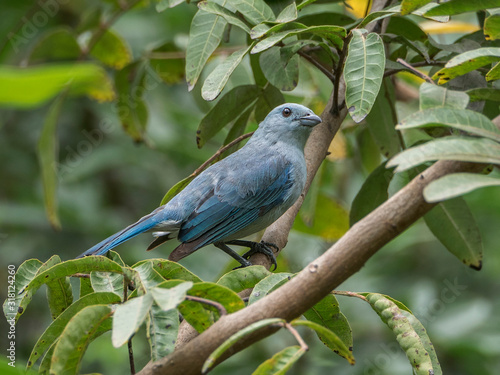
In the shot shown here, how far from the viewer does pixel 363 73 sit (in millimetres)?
2266

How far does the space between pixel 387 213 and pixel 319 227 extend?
104 inches

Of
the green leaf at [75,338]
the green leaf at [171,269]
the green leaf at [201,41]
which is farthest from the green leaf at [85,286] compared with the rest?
the green leaf at [201,41]

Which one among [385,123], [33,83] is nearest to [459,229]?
[385,123]

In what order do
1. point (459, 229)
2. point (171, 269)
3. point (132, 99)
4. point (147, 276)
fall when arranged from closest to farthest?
point (147, 276), point (171, 269), point (459, 229), point (132, 99)

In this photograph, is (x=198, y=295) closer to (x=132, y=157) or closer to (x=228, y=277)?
Result: (x=228, y=277)

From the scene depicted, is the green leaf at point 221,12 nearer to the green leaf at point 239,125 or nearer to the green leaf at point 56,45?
the green leaf at point 239,125

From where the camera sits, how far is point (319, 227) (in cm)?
427

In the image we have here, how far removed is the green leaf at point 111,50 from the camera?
4266 millimetres

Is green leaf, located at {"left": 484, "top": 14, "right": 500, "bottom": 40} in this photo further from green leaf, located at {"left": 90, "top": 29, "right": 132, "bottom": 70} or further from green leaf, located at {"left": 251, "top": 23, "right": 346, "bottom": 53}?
green leaf, located at {"left": 90, "top": 29, "right": 132, "bottom": 70}

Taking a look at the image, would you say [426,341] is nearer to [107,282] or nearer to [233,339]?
[233,339]

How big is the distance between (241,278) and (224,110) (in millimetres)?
1326

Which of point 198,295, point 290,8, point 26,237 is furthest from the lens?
point 26,237

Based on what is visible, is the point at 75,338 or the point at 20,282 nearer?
the point at 75,338

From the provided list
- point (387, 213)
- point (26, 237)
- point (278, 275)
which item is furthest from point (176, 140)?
point (387, 213)
